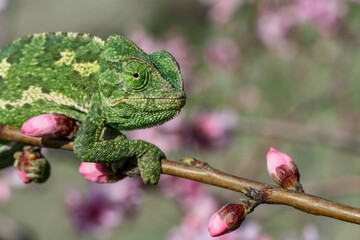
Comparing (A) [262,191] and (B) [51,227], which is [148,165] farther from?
(B) [51,227]

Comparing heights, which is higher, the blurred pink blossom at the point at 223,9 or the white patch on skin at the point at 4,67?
the blurred pink blossom at the point at 223,9

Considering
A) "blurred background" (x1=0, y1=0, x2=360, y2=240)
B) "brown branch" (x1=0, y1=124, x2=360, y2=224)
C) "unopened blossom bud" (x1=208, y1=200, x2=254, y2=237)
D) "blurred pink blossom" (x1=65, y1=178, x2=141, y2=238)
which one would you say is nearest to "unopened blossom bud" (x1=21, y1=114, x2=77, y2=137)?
"brown branch" (x1=0, y1=124, x2=360, y2=224)

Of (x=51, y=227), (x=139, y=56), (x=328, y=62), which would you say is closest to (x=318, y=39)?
(x=328, y=62)

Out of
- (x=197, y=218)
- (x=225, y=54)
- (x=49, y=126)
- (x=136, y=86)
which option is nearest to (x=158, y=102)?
(x=136, y=86)

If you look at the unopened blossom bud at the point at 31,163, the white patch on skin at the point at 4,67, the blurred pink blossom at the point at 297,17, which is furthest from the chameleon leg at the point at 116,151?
the blurred pink blossom at the point at 297,17

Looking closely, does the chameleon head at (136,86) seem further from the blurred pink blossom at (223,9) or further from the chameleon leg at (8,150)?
the blurred pink blossom at (223,9)

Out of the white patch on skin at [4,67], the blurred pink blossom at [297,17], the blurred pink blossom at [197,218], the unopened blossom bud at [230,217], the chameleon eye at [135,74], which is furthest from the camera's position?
the blurred pink blossom at [297,17]

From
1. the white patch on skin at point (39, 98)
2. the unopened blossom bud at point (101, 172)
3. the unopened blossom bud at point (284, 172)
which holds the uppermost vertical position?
the white patch on skin at point (39, 98)

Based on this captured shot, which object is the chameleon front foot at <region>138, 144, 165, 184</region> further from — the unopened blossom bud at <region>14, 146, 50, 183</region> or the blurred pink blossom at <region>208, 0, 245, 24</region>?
the blurred pink blossom at <region>208, 0, 245, 24</region>
